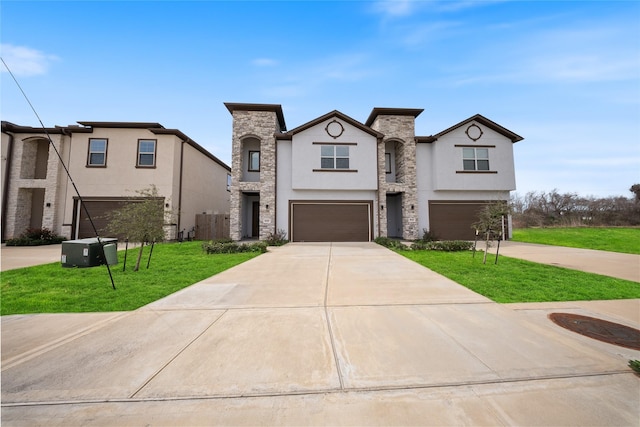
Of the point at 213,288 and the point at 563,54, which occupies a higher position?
the point at 563,54

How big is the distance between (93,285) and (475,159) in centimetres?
1983

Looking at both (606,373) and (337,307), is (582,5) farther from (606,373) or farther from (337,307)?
(337,307)

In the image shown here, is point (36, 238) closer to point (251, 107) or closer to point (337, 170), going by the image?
point (251, 107)

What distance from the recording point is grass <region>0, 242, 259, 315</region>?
4605mm

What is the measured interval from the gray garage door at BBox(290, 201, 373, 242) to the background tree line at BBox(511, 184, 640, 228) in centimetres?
1664

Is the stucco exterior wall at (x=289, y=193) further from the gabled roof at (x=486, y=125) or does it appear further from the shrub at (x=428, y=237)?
the gabled roof at (x=486, y=125)

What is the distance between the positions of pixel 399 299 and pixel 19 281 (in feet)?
30.7

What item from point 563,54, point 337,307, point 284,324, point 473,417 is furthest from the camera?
point 563,54

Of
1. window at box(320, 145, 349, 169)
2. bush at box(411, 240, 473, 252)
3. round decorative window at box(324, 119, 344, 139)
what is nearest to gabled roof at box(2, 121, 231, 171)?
window at box(320, 145, 349, 169)

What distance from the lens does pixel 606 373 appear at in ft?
8.43

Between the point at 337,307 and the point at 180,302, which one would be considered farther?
the point at 180,302

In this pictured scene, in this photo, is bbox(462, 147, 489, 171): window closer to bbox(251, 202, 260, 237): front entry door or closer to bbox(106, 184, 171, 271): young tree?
bbox(251, 202, 260, 237): front entry door

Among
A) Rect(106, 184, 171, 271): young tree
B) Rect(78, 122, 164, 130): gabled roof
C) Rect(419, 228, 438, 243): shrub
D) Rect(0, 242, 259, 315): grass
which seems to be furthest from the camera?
Rect(419, 228, 438, 243): shrub

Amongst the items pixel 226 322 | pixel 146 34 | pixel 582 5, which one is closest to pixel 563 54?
pixel 582 5
